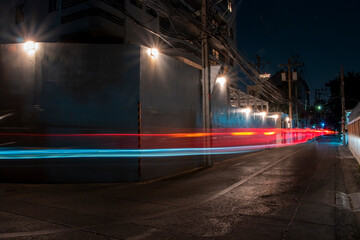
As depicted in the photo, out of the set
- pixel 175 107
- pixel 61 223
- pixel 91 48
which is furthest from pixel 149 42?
pixel 61 223

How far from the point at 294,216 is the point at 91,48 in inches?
317

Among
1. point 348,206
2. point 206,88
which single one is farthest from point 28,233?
point 206,88

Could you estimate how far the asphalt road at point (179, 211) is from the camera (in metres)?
4.96

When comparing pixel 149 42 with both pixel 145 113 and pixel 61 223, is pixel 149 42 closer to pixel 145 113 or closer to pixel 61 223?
pixel 145 113

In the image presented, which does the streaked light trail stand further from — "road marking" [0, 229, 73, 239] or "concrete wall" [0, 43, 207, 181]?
"road marking" [0, 229, 73, 239]

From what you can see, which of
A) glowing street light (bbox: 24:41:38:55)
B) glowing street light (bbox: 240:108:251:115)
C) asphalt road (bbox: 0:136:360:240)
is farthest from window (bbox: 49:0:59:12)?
glowing street light (bbox: 240:108:251:115)

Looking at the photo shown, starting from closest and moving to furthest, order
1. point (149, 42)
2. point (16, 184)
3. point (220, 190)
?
point (220, 190), point (16, 184), point (149, 42)

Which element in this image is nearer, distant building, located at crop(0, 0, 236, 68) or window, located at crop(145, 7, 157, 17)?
distant building, located at crop(0, 0, 236, 68)

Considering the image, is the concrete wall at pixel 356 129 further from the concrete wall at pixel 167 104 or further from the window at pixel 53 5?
the window at pixel 53 5

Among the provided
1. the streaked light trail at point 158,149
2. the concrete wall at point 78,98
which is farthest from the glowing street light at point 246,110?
the concrete wall at point 78,98

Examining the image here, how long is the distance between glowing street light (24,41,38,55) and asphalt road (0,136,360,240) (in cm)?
444

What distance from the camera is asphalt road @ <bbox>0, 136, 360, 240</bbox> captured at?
496cm

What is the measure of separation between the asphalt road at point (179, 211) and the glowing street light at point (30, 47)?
175 inches

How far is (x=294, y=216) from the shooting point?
5.87 metres
